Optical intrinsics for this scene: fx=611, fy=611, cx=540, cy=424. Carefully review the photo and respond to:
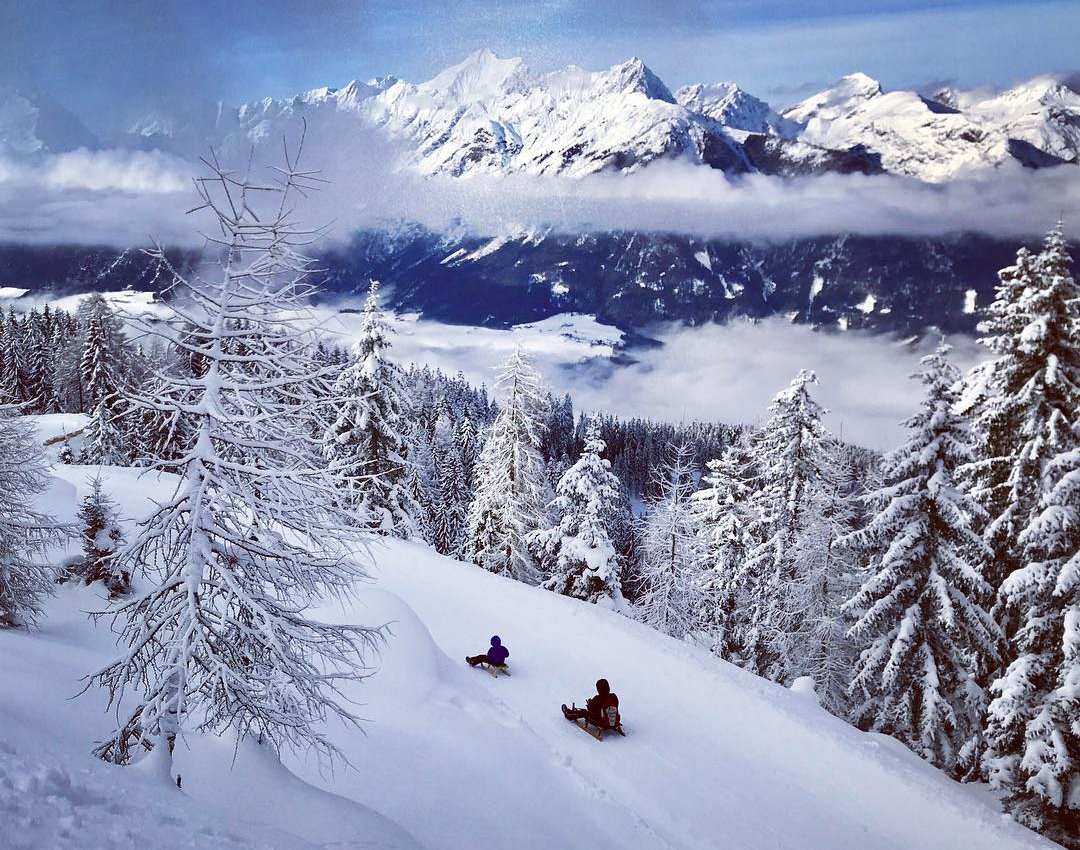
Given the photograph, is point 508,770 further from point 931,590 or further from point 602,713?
point 931,590

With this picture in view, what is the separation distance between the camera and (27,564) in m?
14.5

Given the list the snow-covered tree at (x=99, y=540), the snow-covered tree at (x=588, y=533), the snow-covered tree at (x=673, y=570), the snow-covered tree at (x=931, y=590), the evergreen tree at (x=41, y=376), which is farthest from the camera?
the evergreen tree at (x=41, y=376)

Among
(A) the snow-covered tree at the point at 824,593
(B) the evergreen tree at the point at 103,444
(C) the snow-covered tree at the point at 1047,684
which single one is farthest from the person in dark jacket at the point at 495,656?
(B) the evergreen tree at the point at 103,444

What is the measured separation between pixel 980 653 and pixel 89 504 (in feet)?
84.3

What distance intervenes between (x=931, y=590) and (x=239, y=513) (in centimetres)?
1730

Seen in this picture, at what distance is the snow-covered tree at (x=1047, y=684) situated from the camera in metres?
12.4

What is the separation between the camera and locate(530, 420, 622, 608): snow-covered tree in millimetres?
28578

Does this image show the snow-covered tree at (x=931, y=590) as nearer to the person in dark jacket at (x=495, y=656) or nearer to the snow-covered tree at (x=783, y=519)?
the snow-covered tree at (x=783, y=519)

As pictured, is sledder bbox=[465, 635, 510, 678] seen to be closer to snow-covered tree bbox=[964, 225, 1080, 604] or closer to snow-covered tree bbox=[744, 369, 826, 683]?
snow-covered tree bbox=[964, 225, 1080, 604]

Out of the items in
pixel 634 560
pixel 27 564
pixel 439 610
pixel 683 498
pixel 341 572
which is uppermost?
pixel 341 572

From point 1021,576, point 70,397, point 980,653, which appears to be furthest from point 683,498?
point 70,397

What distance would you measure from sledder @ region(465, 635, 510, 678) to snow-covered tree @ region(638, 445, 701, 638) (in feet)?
64.4

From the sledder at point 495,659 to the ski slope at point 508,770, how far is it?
389 millimetres

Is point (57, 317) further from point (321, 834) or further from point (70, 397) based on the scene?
point (321, 834)
